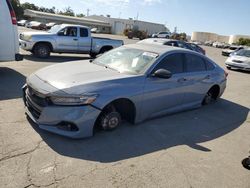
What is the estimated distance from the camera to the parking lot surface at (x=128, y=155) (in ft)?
10.7

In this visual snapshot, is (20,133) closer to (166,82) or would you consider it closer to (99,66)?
(99,66)

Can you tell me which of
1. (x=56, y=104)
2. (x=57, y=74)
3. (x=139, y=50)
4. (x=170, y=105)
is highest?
(x=139, y=50)

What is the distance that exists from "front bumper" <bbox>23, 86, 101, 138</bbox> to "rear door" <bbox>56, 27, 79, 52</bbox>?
8.93m

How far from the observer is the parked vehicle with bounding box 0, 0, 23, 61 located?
7.18 m

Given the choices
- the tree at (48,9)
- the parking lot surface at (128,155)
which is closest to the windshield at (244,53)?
the parking lot surface at (128,155)

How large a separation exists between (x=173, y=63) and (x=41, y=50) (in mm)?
8465

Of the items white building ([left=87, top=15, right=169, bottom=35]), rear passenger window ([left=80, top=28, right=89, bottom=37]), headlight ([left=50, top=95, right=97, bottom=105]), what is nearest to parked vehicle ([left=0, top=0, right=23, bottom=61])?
headlight ([left=50, top=95, right=97, bottom=105])

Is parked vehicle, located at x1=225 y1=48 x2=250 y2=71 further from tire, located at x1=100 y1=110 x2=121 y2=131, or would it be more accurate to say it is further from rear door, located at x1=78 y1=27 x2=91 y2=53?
tire, located at x1=100 y1=110 x2=121 y2=131

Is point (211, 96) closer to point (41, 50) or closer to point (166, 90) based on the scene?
point (166, 90)

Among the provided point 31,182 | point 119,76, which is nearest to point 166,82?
point 119,76

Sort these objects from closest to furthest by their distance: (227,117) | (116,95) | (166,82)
Result: (116,95), (166,82), (227,117)

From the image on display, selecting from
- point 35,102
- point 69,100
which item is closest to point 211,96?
point 69,100

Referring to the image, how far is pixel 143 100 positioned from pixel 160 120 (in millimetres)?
924

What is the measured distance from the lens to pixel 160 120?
548cm
